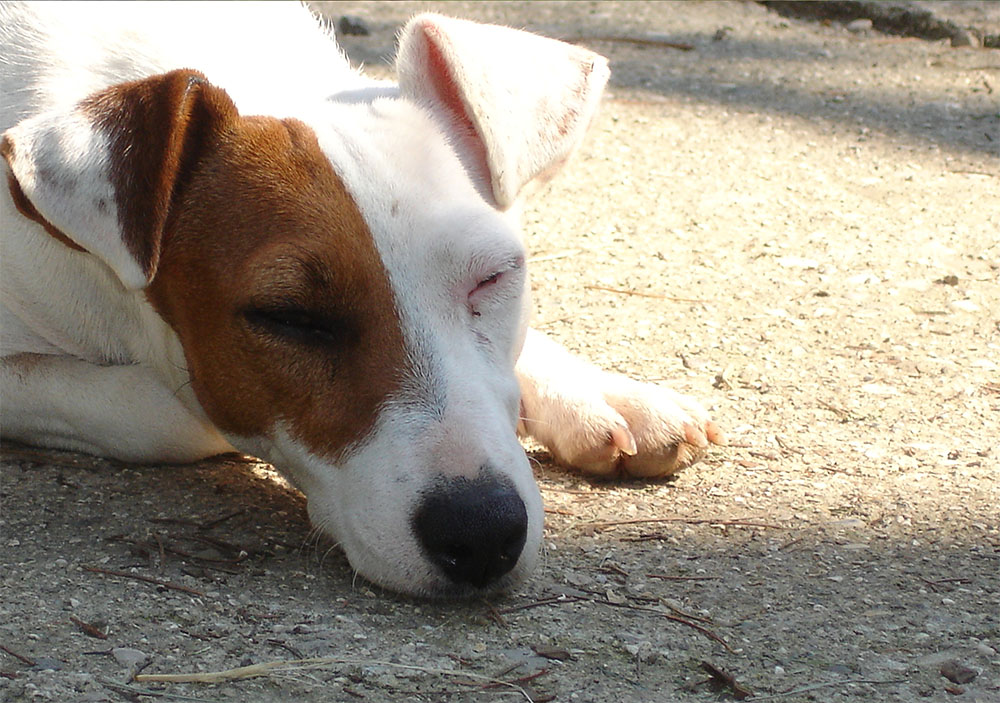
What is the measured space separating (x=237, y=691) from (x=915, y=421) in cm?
193

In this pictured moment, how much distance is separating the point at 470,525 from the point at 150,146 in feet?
3.12

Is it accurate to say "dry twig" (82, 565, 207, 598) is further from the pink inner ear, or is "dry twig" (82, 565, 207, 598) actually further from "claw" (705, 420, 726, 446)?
"claw" (705, 420, 726, 446)

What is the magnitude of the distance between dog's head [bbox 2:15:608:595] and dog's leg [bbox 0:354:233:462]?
9.5 inches

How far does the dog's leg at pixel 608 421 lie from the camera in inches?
121

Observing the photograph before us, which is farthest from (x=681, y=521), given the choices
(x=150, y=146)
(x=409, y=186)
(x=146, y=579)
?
(x=150, y=146)

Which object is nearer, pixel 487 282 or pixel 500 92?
pixel 487 282

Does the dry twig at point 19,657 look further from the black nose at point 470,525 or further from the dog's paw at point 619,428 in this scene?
the dog's paw at point 619,428

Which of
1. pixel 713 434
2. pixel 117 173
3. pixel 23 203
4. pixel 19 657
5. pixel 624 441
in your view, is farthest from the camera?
pixel 713 434

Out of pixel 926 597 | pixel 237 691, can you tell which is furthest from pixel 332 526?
pixel 926 597

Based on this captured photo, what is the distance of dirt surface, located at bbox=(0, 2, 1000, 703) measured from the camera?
A: 7.40ft

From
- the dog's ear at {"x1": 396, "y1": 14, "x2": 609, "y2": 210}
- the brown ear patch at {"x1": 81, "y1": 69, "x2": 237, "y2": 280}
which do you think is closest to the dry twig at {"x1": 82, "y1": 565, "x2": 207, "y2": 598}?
the brown ear patch at {"x1": 81, "y1": 69, "x2": 237, "y2": 280}

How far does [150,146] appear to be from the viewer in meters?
2.59

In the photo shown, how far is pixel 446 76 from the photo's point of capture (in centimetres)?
286

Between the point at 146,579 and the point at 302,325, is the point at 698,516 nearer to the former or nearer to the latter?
the point at 302,325
